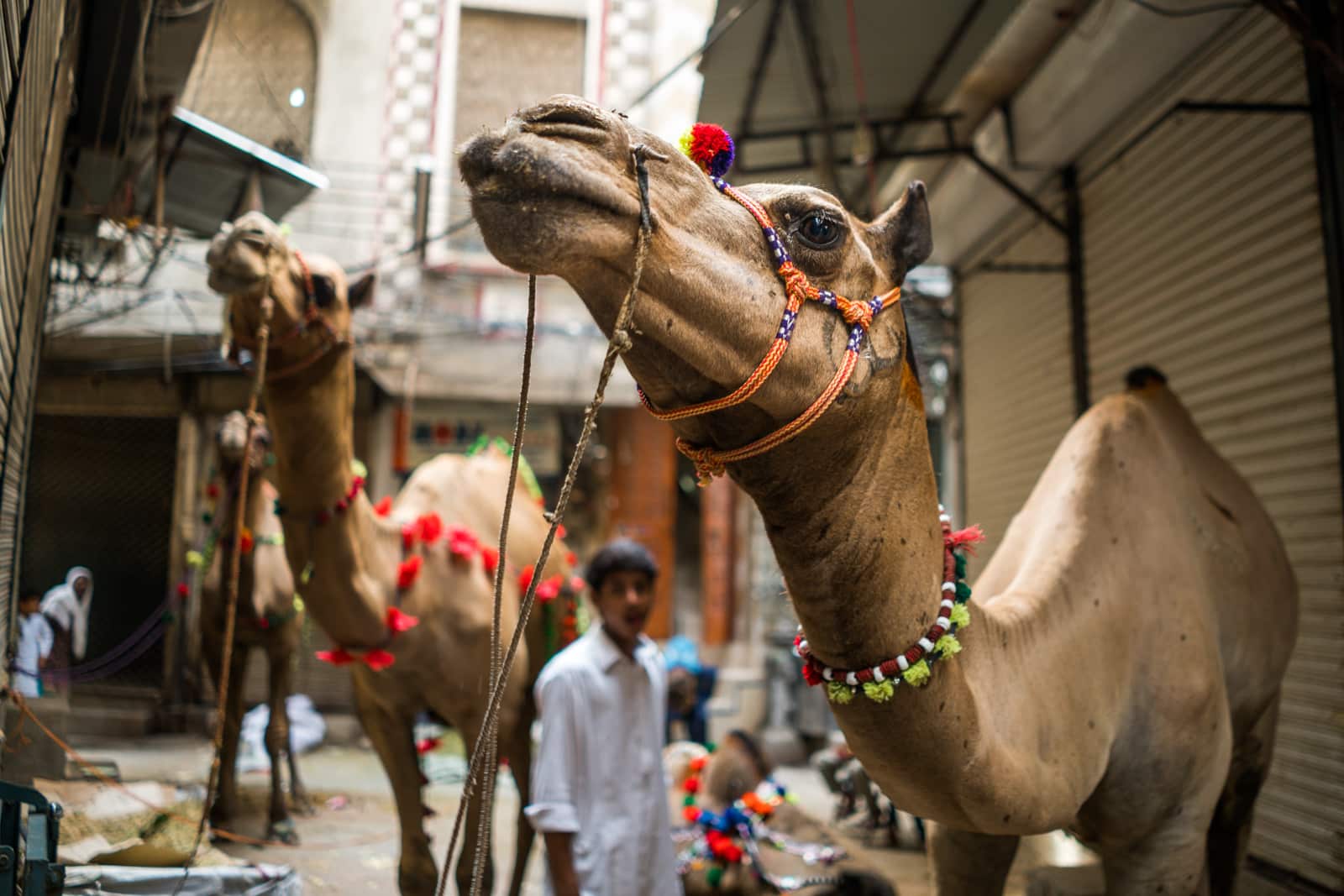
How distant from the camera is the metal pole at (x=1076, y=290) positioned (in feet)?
22.6

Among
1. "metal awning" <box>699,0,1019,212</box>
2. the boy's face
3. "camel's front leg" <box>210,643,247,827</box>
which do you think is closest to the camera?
the boy's face

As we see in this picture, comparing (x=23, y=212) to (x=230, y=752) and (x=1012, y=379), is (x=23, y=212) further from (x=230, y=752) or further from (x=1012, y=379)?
(x=1012, y=379)

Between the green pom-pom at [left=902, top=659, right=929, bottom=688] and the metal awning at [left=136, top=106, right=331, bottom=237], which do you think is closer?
the green pom-pom at [left=902, top=659, right=929, bottom=688]

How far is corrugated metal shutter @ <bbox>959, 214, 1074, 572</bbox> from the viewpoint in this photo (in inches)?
293

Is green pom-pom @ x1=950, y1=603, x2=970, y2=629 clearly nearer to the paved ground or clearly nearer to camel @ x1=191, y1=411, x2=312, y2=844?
the paved ground

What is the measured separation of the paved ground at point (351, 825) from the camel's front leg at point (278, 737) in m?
0.09

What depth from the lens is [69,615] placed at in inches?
214

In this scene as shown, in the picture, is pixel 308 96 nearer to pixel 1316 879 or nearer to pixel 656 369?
pixel 656 369

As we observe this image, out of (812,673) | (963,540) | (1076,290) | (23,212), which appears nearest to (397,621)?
(23,212)

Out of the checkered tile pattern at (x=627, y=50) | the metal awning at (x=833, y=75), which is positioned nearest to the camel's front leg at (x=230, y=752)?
the checkered tile pattern at (x=627, y=50)

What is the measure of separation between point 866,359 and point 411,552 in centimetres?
302

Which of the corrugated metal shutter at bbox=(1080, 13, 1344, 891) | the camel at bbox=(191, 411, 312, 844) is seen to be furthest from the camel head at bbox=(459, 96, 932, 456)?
the camel at bbox=(191, 411, 312, 844)

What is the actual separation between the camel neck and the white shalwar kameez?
0.85 meters

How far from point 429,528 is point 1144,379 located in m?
2.99
